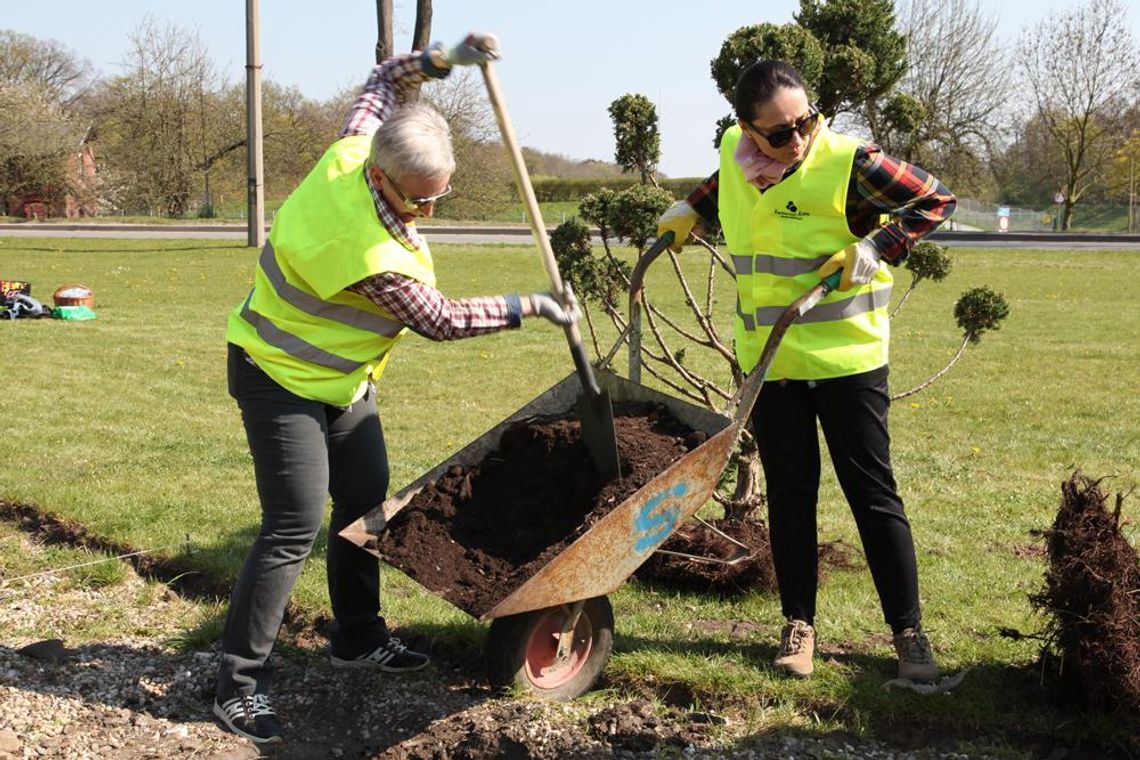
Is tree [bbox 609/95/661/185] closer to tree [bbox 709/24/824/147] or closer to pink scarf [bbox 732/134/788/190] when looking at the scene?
tree [bbox 709/24/824/147]

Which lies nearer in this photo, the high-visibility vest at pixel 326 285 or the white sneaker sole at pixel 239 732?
the high-visibility vest at pixel 326 285

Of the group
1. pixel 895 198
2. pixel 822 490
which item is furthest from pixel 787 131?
pixel 822 490

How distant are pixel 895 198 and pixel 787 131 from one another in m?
0.40

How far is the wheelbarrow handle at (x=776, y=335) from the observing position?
345 centimetres

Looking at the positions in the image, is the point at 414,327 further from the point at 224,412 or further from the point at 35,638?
the point at 224,412

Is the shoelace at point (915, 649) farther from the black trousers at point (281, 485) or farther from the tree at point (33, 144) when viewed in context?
the tree at point (33, 144)

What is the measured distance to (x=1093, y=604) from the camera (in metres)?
3.40

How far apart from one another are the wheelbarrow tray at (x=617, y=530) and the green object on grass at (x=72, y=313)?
11.5 meters

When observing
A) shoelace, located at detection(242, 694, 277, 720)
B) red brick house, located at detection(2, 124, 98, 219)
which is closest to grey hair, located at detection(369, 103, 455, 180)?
shoelace, located at detection(242, 694, 277, 720)

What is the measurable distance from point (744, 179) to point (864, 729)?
5.68 ft

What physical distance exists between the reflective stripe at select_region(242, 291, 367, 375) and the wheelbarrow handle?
1193 millimetres

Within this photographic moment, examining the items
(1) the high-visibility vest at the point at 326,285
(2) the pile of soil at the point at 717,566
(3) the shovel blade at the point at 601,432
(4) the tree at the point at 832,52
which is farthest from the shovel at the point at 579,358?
(4) the tree at the point at 832,52

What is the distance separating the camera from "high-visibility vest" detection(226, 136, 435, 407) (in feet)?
10.5

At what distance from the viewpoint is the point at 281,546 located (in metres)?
3.52
